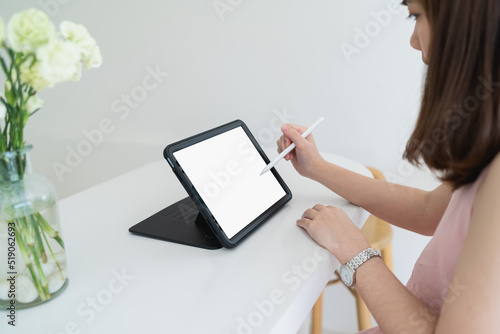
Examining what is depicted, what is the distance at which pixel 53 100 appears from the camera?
236cm

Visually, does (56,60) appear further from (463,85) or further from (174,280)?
(463,85)

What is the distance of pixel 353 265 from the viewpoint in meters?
0.71

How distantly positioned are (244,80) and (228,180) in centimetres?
108

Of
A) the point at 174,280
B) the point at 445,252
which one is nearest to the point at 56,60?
the point at 174,280

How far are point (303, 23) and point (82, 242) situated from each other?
1.25m

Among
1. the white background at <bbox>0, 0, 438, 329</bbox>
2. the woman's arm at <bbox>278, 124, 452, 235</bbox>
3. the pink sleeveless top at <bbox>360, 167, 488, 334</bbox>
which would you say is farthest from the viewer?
the white background at <bbox>0, 0, 438, 329</bbox>

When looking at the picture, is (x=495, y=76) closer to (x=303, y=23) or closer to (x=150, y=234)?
(x=150, y=234)

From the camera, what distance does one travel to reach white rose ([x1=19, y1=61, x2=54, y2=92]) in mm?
490

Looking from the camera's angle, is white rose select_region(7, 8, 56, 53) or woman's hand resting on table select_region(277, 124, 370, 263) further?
woman's hand resting on table select_region(277, 124, 370, 263)

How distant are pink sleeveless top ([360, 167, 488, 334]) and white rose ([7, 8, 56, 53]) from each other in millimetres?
584

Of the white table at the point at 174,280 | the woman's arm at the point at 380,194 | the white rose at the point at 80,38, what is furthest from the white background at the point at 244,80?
the white rose at the point at 80,38

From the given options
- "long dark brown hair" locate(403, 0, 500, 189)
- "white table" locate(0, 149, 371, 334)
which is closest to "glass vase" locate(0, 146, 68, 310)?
"white table" locate(0, 149, 371, 334)

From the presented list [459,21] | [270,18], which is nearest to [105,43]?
[270,18]

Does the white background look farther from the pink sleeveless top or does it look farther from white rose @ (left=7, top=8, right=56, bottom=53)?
white rose @ (left=7, top=8, right=56, bottom=53)
